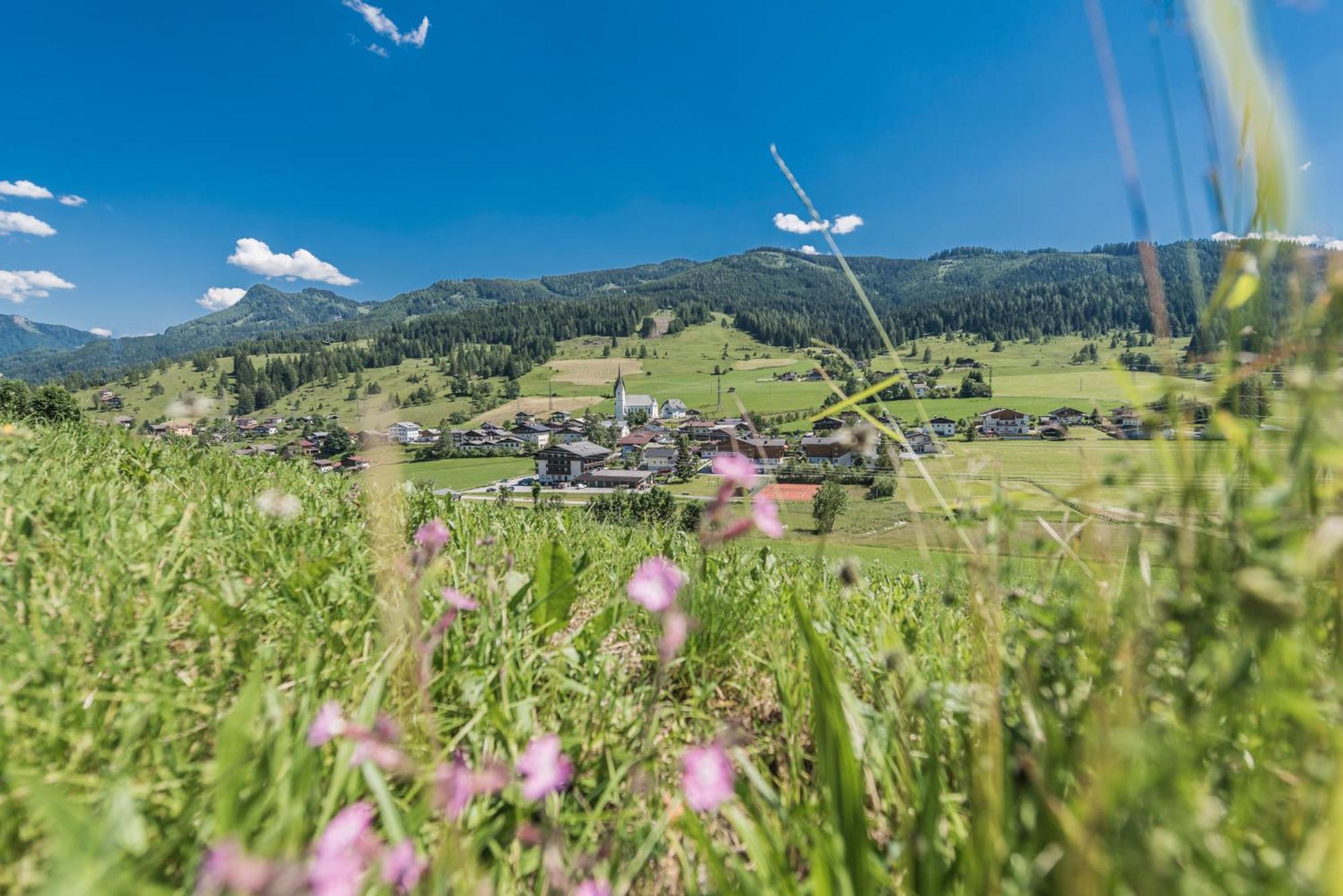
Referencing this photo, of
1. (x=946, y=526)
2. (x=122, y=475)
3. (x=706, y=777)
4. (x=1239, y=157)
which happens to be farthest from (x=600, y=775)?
(x=122, y=475)

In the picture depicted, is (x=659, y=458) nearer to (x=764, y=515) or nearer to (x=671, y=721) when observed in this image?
(x=671, y=721)

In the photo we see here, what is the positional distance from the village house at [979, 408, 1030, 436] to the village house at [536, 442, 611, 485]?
2303 inches

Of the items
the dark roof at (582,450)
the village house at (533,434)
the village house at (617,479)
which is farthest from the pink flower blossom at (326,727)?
the village house at (533,434)

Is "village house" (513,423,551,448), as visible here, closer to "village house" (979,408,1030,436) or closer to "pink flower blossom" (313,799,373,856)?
"village house" (979,408,1030,436)

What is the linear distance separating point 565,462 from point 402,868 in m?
98.0

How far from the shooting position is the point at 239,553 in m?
1.96

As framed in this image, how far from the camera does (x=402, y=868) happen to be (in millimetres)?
731

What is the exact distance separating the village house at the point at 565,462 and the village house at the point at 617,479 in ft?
8.61

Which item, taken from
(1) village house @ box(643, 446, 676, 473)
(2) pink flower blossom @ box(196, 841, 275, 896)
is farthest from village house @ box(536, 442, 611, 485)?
(2) pink flower blossom @ box(196, 841, 275, 896)

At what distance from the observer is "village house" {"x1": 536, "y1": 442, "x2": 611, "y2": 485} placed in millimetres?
95438

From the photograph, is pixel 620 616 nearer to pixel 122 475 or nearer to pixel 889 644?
pixel 889 644

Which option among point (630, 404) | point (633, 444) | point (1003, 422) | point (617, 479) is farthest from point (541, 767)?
point (630, 404)

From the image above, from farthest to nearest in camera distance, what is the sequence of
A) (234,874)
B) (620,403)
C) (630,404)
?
(630,404) → (620,403) → (234,874)

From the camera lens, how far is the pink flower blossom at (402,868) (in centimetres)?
70
